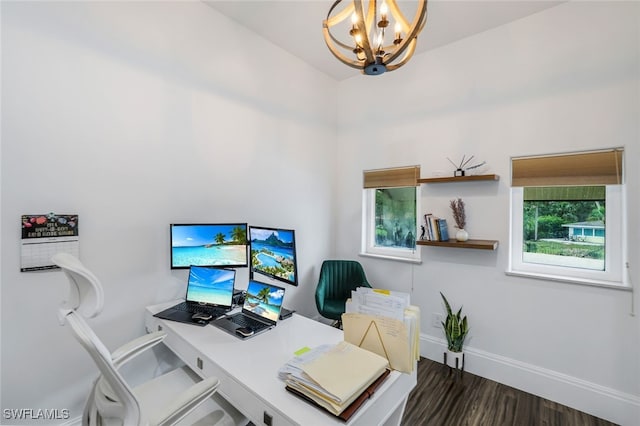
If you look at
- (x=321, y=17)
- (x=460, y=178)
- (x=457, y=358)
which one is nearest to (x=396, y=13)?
(x=321, y=17)

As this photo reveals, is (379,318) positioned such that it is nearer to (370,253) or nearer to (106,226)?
(106,226)

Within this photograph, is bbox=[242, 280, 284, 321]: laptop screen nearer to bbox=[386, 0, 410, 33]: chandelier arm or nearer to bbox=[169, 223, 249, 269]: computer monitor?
bbox=[169, 223, 249, 269]: computer monitor

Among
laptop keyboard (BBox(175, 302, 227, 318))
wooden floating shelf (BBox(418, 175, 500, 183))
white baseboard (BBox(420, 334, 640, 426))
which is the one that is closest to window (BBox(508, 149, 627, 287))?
wooden floating shelf (BBox(418, 175, 500, 183))

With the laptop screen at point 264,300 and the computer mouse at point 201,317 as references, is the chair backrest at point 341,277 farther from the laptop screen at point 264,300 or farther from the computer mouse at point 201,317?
the computer mouse at point 201,317

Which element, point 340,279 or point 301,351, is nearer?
point 301,351

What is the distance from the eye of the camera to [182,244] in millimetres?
2043

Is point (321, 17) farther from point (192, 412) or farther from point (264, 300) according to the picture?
point (192, 412)

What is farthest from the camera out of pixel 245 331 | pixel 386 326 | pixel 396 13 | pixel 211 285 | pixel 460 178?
pixel 460 178

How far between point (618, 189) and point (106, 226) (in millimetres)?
3670

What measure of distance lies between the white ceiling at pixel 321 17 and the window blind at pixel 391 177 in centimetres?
124

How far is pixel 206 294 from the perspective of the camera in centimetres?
203

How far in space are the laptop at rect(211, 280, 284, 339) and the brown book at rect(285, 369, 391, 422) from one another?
62 centimetres

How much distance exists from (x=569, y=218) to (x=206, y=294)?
2.96 metres

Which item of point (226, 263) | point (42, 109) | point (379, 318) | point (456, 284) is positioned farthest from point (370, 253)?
point (42, 109)
